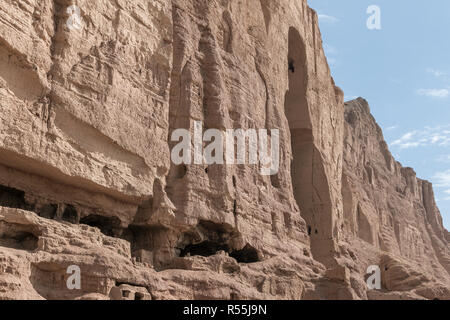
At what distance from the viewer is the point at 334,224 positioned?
24.9 meters

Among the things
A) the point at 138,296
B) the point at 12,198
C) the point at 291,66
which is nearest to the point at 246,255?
the point at 138,296

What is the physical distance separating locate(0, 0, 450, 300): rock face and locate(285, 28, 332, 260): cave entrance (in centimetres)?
11

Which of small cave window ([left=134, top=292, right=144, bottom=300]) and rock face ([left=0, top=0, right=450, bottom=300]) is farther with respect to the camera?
small cave window ([left=134, top=292, right=144, bottom=300])

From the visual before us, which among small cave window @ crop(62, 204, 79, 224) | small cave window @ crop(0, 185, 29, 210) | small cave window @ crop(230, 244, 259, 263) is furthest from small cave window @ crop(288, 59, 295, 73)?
small cave window @ crop(0, 185, 29, 210)

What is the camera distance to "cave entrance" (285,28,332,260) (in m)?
24.5

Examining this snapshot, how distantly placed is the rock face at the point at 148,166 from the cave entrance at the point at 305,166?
0.11 metres

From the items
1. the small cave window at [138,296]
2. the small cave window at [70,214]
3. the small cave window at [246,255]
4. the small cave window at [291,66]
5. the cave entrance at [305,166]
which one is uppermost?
the small cave window at [291,66]

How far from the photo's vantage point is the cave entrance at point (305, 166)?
24484 millimetres

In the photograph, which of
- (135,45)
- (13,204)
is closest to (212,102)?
(135,45)

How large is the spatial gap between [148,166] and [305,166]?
11360 mm

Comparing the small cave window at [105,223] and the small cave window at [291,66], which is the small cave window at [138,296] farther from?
the small cave window at [291,66]

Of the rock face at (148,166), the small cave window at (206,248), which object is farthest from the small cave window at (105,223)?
the small cave window at (206,248)

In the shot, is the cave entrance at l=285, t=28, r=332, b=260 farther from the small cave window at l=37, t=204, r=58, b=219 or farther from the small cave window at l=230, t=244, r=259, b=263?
the small cave window at l=37, t=204, r=58, b=219

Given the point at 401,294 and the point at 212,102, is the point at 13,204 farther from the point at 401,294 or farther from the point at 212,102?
the point at 401,294
